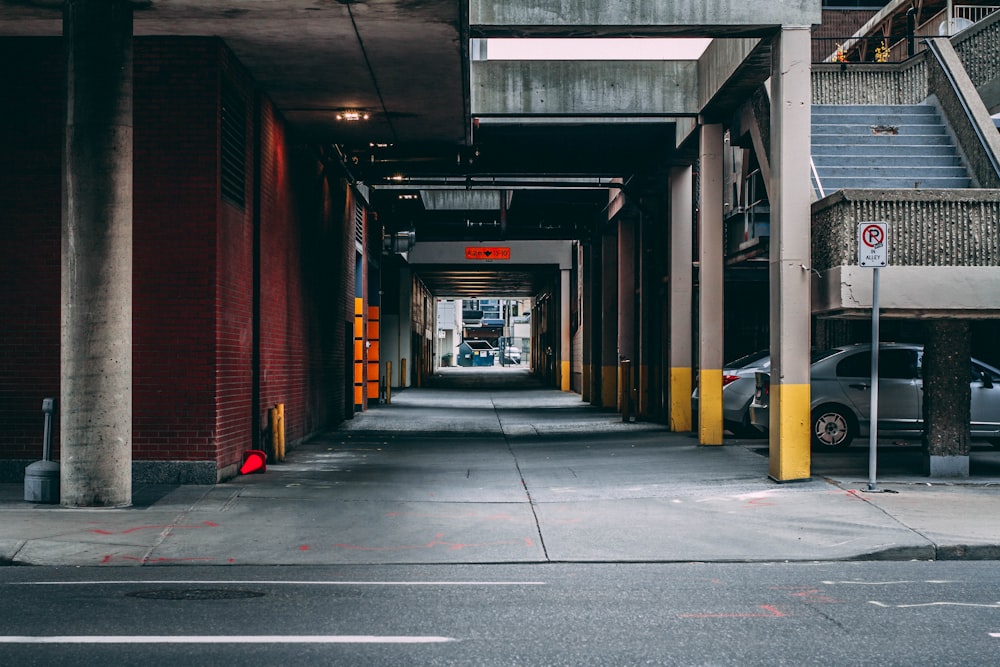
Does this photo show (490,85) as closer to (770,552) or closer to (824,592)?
(770,552)

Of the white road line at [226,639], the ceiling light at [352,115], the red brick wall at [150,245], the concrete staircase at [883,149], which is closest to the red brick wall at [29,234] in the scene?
the red brick wall at [150,245]

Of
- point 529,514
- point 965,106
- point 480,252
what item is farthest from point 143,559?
point 480,252

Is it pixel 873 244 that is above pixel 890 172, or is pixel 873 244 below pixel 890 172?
below

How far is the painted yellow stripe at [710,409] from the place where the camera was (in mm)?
16656

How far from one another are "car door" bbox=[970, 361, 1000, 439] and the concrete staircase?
2962mm

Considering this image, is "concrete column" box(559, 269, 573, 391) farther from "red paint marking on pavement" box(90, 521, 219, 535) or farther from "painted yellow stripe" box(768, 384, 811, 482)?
"red paint marking on pavement" box(90, 521, 219, 535)

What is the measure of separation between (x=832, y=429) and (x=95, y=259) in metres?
11.1

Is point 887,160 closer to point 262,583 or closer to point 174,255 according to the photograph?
point 174,255

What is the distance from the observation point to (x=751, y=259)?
58.6ft

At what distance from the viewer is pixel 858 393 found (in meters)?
16.1

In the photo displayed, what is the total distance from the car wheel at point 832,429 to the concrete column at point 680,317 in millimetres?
3544

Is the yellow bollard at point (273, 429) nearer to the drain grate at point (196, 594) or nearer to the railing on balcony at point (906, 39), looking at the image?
the drain grate at point (196, 594)

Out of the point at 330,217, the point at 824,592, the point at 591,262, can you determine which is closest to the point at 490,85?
the point at 330,217

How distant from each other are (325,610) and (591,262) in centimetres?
2632
